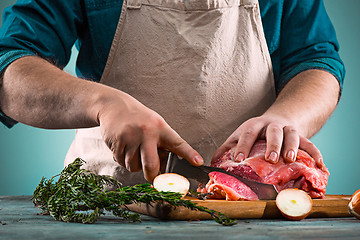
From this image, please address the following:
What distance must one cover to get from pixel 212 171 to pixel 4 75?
911 millimetres

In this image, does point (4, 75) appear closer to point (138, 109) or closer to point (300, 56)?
point (138, 109)

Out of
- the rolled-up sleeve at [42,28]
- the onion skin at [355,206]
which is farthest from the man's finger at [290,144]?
the rolled-up sleeve at [42,28]

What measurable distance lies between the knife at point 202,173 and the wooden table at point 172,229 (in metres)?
0.18

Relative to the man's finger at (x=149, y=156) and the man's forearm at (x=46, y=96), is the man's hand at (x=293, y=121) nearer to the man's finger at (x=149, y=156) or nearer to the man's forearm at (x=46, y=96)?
the man's finger at (x=149, y=156)

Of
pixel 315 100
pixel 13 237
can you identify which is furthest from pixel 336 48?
pixel 13 237

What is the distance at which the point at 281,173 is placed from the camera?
1.61 meters

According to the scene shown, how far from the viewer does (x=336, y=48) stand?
2289 millimetres

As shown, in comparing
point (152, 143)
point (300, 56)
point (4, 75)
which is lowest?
point (152, 143)

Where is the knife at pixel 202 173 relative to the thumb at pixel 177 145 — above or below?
below

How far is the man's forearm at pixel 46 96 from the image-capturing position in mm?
1515

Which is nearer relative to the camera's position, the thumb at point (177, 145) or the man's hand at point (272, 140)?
the thumb at point (177, 145)

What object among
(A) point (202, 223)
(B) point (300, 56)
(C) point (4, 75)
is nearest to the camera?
(A) point (202, 223)

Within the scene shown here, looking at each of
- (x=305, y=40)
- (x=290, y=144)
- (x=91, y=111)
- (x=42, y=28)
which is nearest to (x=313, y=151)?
(x=290, y=144)

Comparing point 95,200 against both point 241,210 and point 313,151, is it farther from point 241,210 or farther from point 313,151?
point 313,151
